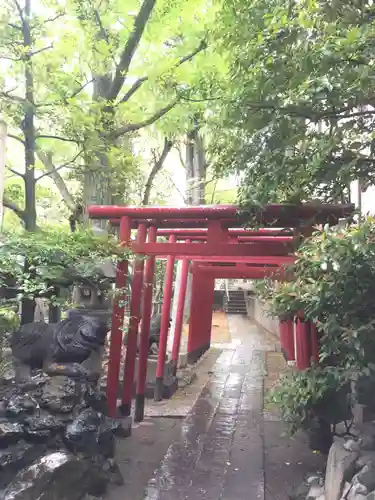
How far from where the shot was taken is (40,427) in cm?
447

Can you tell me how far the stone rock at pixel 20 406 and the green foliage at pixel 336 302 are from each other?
96.5 inches

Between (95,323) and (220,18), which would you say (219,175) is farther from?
(95,323)

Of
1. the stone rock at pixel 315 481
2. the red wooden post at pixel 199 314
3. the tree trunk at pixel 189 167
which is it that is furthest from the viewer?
the red wooden post at pixel 199 314

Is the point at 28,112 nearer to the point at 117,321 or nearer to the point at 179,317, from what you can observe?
the point at 117,321

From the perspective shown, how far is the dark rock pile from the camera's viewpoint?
409 cm

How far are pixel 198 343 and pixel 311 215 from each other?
32.1 ft

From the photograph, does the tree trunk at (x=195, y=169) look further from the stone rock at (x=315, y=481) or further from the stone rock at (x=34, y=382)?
the stone rock at (x=315, y=481)

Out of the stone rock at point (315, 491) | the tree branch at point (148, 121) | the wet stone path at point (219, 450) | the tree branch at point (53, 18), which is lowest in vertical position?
the wet stone path at point (219, 450)

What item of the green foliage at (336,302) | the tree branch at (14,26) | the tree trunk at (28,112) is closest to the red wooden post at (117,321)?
the tree trunk at (28,112)

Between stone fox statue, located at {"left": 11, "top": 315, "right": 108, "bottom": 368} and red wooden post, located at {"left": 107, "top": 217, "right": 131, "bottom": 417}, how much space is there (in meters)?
0.75

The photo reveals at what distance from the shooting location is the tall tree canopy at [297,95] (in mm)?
3660

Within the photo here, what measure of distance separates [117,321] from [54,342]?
3.79 ft

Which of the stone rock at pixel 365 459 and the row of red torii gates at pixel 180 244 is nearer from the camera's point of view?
the stone rock at pixel 365 459

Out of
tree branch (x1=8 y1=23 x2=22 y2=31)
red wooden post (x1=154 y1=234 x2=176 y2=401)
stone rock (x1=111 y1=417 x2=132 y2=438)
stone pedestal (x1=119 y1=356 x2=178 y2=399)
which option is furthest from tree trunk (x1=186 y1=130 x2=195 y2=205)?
stone rock (x1=111 y1=417 x2=132 y2=438)
